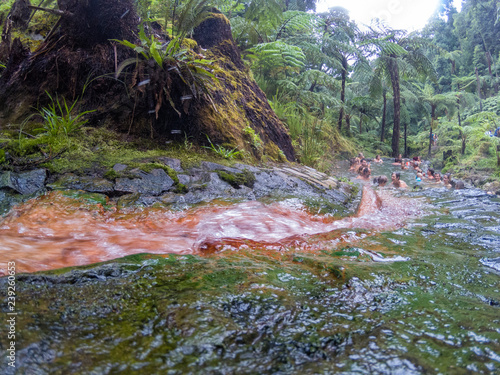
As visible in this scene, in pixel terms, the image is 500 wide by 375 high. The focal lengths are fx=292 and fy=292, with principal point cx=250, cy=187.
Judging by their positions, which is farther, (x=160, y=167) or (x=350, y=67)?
(x=350, y=67)

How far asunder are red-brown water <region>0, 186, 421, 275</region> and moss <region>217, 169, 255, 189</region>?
57 centimetres

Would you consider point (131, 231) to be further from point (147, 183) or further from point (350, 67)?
point (350, 67)

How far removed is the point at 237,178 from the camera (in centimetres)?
417

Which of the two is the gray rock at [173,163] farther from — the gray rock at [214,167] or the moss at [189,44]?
the moss at [189,44]

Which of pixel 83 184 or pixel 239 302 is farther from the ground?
pixel 83 184

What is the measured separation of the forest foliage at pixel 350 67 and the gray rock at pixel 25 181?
2.17m

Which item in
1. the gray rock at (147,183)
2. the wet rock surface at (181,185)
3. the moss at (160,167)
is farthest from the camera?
the moss at (160,167)

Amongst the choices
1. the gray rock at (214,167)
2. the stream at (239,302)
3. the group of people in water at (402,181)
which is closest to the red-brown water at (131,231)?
the stream at (239,302)

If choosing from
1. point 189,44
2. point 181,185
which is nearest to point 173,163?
point 181,185

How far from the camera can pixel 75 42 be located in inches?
180

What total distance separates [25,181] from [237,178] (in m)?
2.44

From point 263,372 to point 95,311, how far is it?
70 cm

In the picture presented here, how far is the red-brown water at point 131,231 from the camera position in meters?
2.00

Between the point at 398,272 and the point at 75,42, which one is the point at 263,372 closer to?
the point at 398,272
